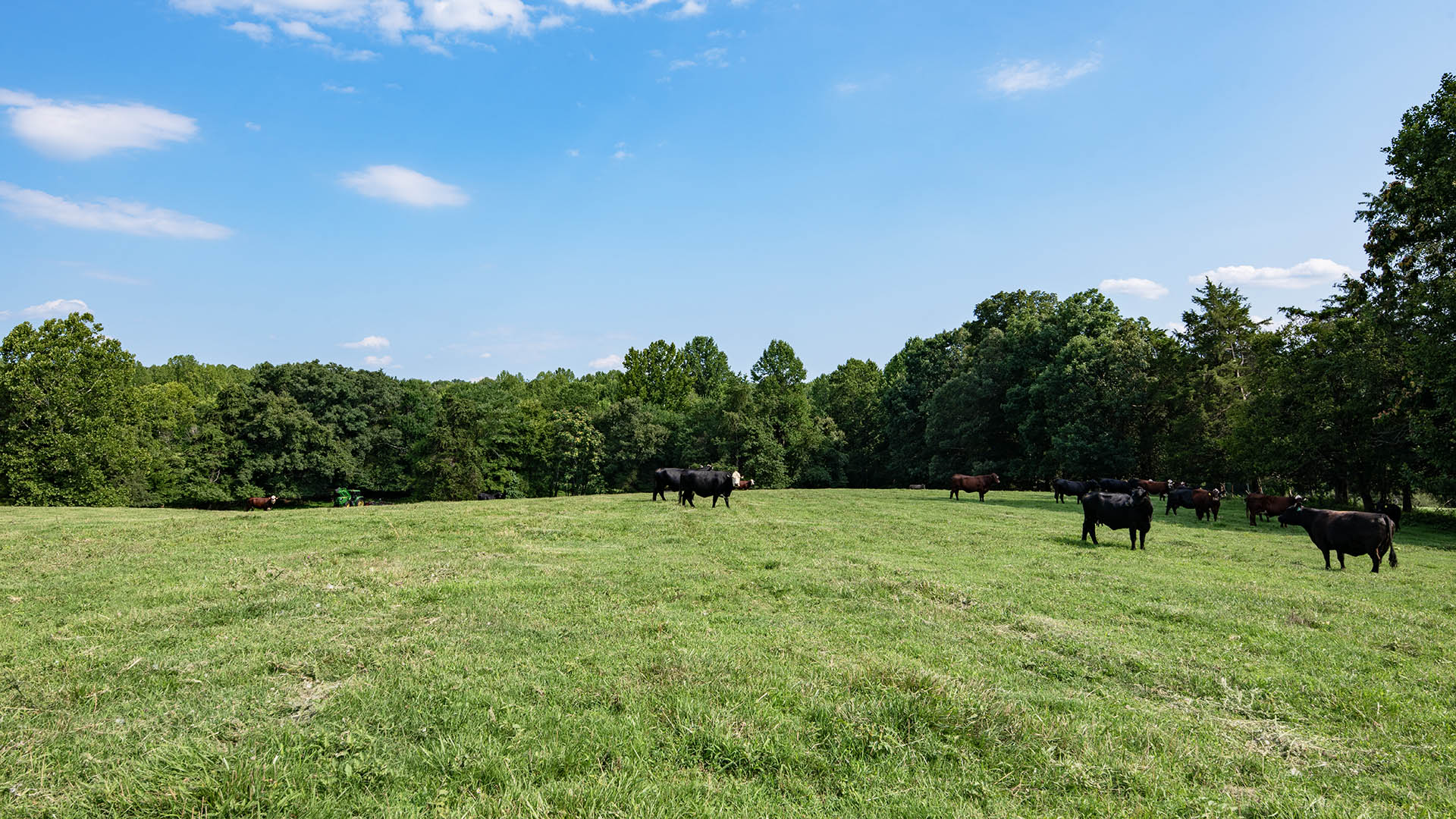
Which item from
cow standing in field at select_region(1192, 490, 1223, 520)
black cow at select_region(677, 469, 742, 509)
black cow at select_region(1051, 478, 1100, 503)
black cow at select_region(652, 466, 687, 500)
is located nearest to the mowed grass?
black cow at select_region(677, 469, 742, 509)

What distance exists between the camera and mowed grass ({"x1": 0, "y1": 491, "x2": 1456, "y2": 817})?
14.8 feet

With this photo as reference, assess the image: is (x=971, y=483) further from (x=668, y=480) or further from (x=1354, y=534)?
(x=1354, y=534)

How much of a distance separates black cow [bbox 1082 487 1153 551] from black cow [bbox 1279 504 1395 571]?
366 cm

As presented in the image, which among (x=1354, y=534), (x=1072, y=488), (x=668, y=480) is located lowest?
(x=1072, y=488)

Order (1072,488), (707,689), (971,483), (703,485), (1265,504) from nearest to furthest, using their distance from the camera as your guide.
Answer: (707,689), (703,485), (1265,504), (1072,488), (971,483)

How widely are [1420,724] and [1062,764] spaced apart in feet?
13.2

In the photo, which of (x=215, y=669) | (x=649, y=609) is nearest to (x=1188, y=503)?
(x=649, y=609)

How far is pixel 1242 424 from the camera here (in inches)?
1439

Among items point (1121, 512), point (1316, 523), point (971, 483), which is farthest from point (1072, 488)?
point (1316, 523)

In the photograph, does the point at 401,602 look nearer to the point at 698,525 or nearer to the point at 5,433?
the point at 698,525

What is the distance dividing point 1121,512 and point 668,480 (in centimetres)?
1753

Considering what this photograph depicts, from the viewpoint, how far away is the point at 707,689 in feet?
20.1

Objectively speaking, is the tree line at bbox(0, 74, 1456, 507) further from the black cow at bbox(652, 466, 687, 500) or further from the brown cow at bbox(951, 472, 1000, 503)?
the black cow at bbox(652, 466, 687, 500)

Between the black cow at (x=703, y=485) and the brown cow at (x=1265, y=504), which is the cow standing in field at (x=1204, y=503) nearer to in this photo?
the brown cow at (x=1265, y=504)
